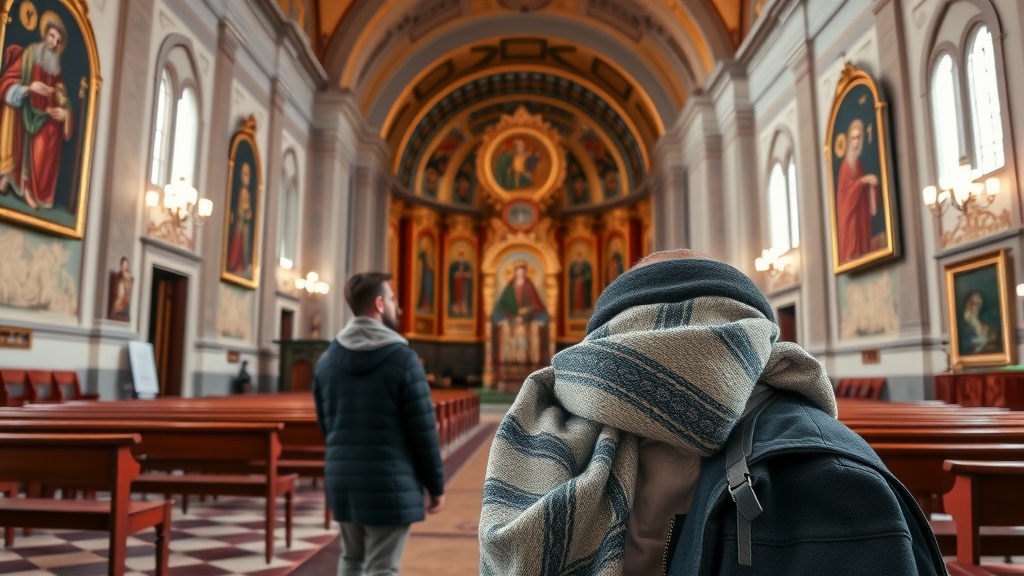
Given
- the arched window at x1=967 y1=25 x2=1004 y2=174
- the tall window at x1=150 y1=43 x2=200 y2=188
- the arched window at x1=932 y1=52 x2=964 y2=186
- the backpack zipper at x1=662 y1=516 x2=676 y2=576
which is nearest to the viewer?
the backpack zipper at x1=662 y1=516 x2=676 y2=576

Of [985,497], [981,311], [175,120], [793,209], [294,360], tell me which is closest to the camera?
[985,497]

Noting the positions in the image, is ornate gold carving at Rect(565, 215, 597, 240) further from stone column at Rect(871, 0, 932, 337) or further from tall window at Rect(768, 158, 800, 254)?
stone column at Rect(871, 0, 932, 337)

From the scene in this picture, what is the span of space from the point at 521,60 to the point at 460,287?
299 inches

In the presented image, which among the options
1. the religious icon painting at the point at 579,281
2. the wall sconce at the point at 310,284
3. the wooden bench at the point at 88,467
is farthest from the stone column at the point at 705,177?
the wooden bench at the point at 88,467

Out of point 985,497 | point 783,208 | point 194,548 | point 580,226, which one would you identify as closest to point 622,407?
point 985,497

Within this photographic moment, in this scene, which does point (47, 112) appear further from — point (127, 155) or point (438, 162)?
point (438, 162)

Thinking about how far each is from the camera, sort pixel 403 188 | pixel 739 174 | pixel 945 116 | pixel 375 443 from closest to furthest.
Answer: pixel 375 443 < pixel 945 116 < pixel 739 174 < pixel 403 188

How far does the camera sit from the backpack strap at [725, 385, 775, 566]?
2.28 ft

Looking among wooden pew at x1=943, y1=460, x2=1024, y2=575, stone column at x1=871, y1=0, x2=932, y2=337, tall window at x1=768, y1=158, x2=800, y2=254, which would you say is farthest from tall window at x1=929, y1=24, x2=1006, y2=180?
wooden pew at x1=943, y1=460, x2=1024, y2=575

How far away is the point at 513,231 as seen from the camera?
2309cm

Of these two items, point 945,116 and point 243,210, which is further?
point 243,210

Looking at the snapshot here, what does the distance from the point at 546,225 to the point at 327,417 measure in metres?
20.7

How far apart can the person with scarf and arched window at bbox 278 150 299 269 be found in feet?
45.4

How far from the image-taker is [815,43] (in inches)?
434
